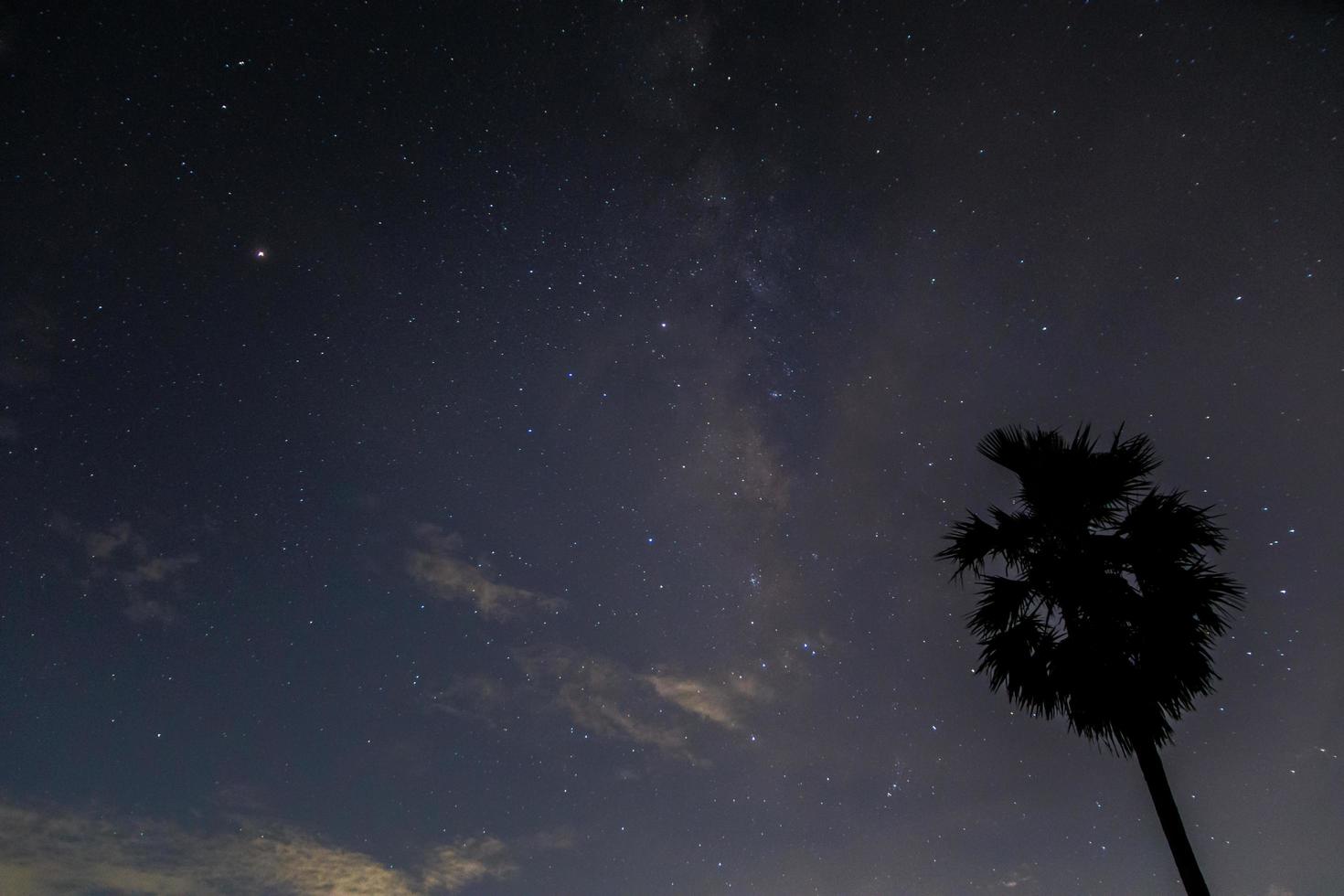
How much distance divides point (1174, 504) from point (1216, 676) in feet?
6.99

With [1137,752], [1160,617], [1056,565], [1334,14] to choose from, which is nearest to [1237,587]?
[1160,617]

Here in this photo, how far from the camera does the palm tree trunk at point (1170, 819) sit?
5914mm

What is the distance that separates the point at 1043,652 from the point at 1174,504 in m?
2.59

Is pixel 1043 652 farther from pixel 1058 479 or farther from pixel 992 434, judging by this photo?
pixel 992 434

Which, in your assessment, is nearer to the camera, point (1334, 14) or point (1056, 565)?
Result: point (1334, 14)

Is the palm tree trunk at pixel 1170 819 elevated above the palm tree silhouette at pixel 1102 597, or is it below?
below

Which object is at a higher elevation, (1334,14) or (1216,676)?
(1334,14)

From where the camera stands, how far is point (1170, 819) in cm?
615

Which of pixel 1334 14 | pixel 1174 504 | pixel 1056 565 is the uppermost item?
pixel 1334 14

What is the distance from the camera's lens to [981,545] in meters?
8.65

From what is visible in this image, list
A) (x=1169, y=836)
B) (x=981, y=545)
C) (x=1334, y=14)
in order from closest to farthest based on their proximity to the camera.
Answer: (x=1334, y=14) → (x=1169, y=836) → (x=981, y=545)

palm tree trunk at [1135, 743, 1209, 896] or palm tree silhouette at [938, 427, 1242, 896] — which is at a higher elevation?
palm tree silhouette at [938, 427, 1242, 896]

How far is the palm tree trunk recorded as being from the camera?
5.91 meters

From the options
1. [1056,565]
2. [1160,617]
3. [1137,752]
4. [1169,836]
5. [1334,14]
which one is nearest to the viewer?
[1334,14]
